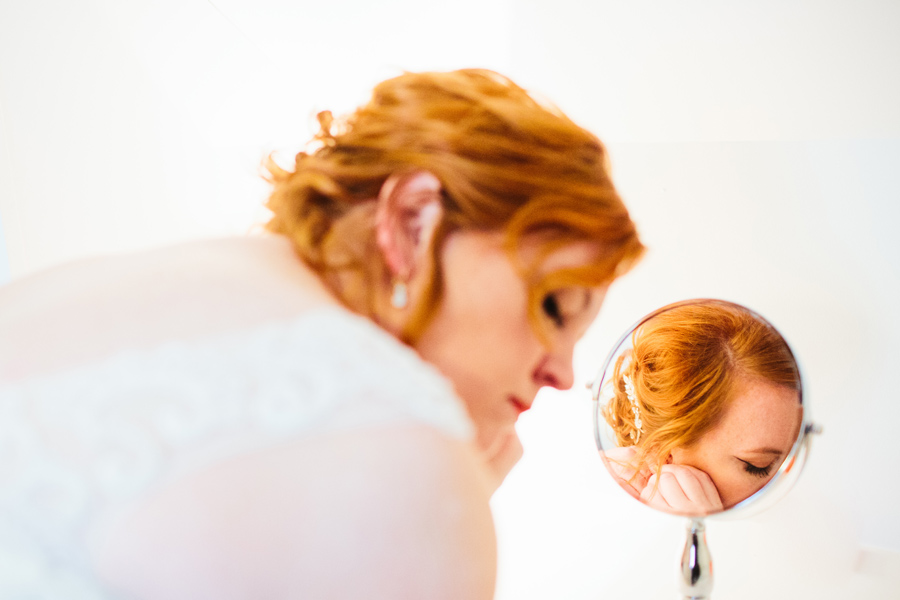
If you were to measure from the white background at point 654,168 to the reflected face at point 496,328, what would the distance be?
517mm

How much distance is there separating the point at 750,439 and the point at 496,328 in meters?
0.42

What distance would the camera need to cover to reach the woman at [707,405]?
825 mm

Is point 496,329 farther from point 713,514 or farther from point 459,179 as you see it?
point 713,514

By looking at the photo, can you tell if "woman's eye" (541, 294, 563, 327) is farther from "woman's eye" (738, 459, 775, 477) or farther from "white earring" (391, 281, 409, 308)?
"woman's eye" (738, 459, 775, 477)

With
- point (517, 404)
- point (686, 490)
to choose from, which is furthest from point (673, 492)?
point (517, 404)

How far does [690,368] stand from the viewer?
0.84 metres

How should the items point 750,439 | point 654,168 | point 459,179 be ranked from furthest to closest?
point 654,168 → point 750,439 → point 459,179

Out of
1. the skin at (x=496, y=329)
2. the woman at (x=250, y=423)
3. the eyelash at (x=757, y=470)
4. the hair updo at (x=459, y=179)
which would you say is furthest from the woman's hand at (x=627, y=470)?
the woman at (x=250, y=423)

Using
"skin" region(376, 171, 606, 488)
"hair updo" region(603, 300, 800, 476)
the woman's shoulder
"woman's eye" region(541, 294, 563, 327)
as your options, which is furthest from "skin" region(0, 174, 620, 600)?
"hair updo" region(603, 300, 800, 476)

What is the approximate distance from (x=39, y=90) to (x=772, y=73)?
3.85 ft

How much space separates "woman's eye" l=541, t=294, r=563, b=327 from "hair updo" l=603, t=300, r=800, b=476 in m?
0.25

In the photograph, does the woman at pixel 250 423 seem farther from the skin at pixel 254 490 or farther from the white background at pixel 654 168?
the white background at pixel 654 168

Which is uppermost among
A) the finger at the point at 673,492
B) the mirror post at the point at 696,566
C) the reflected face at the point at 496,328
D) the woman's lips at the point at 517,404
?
the reflected face at the point at 496,328

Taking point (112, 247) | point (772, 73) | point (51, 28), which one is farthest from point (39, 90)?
point (772, 73)
